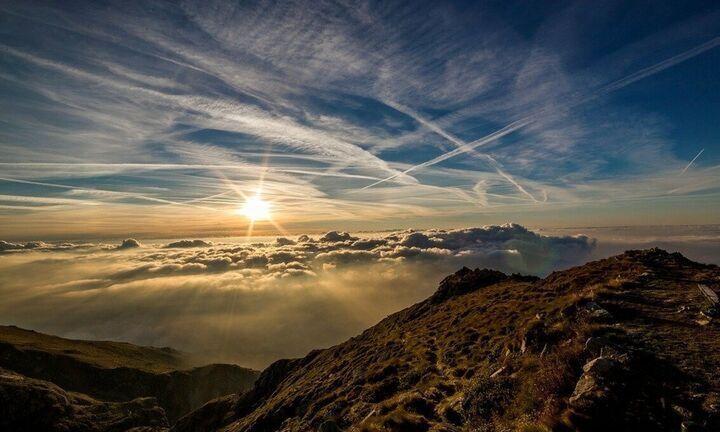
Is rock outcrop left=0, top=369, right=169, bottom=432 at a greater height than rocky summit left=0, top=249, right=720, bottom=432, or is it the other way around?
rocky summit left=0, top=249, right=720, bottom=432

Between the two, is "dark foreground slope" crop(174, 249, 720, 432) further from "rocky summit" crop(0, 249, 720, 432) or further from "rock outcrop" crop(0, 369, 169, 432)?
"rock outcrop" crop(0, 369, 169, 432)

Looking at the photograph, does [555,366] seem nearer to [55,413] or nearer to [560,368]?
[560,368]

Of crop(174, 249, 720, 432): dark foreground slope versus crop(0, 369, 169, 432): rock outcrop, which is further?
crop(0, 369, 169, 432): rock outcrop

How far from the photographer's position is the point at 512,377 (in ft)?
65.5

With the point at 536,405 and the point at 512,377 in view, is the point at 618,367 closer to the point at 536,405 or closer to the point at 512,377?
the point at 536,405

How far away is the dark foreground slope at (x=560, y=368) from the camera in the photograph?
13625mm

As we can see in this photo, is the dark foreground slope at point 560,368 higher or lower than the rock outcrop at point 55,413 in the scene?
higher

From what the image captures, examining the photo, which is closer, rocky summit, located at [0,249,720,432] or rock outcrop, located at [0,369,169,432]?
rocky summit, located at [0,249,720,432]

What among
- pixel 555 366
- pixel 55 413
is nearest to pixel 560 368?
pixel 555 366

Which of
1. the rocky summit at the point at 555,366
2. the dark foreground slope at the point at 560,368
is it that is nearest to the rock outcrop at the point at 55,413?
the rocky summit at the point at 555,366

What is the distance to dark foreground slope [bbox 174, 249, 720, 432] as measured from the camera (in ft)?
44.7

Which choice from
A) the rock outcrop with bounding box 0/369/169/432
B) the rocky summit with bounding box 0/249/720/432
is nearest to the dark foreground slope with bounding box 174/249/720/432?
the rocky summit with bounding box 0/249/720/432

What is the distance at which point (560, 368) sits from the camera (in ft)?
54.5

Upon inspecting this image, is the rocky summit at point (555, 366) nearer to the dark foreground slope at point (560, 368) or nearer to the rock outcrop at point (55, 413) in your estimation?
the dark foreground slope at point (560, 368)
